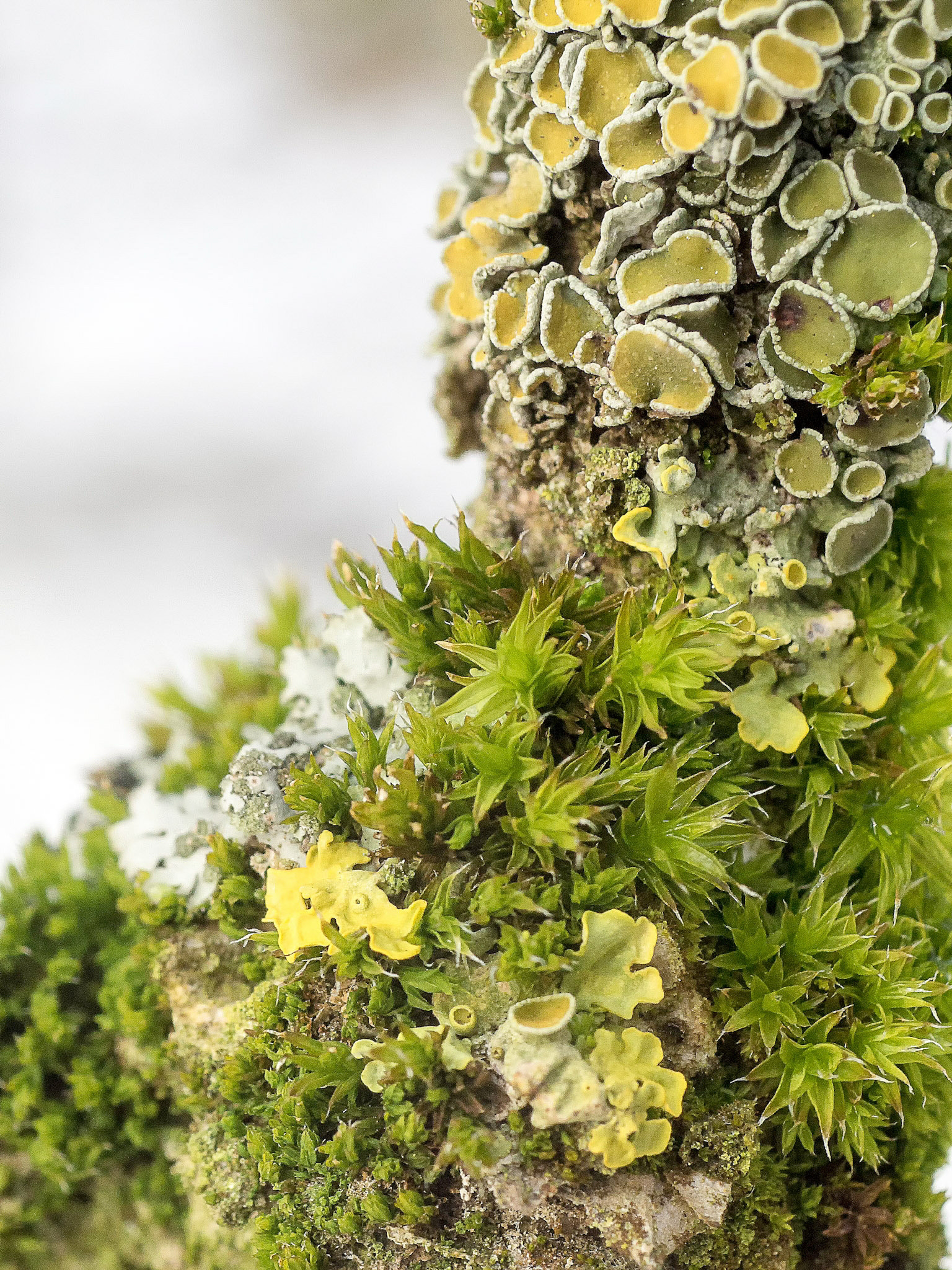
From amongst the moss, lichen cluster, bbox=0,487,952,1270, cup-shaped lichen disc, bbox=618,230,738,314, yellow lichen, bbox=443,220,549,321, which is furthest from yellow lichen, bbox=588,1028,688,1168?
yellow lichen, bbox=443,220,549,321

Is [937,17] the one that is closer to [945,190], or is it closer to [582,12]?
[945,190]

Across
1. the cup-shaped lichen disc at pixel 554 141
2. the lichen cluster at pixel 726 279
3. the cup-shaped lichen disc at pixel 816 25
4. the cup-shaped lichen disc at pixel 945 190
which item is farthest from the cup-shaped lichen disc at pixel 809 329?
the cup-shaped lichen disc at pixel 554 141

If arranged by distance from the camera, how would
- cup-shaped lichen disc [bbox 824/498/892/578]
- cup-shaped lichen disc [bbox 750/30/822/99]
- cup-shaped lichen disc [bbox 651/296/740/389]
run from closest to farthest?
cup-shaped lichen disc [bbox 750/30/822/99] < cup-shaped lichen disc [bbox 651/296/740/389] < cup-shaped lichen disc [bbox 824/498/892/578]

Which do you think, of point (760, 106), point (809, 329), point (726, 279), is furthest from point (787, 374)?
point (760, 106)

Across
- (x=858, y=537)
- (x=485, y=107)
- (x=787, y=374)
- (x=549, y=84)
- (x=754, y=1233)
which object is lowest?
(x=754, y=1233)

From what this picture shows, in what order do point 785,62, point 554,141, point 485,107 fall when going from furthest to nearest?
1. point 485,107
2. point 554,141
3. point 785,62

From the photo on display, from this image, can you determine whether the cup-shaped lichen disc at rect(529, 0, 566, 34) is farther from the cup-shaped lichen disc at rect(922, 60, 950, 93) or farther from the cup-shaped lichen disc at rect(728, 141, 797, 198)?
the cup-shaped lichen disc at rect(922, 60, 950, 93)

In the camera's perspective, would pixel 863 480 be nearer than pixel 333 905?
Result: No
